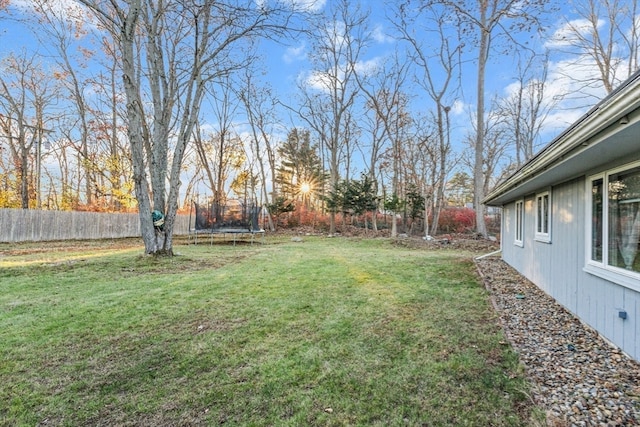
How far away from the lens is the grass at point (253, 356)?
6.46ft

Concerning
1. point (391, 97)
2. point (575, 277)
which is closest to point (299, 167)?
point (391, 97)

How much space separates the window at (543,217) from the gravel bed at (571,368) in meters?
1.21

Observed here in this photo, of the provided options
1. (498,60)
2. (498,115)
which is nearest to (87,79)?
(498,60)

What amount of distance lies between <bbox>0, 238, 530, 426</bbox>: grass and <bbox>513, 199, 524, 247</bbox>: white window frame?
2551mm

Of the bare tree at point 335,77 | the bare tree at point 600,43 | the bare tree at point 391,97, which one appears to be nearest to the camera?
the bare tree at point 600,43

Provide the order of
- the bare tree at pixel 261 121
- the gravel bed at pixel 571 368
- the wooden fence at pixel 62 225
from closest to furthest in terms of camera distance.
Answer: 1. the gravel bed at pixel 571 368
2. the wooden fence at pixel 62 225
3. the bare tree at pixel 261 121

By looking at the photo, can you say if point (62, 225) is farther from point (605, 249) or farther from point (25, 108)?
point (605, 249)

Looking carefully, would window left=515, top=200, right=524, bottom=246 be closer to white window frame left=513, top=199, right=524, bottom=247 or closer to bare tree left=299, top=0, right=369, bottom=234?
white window frame left=513, top=199, right=524, bottom=247

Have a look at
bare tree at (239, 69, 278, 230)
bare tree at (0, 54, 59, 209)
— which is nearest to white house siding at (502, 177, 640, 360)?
bare tree at (239, 69, 278, 230)

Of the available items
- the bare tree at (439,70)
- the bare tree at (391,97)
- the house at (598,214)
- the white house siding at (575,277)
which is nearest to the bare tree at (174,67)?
the house at (598,214)

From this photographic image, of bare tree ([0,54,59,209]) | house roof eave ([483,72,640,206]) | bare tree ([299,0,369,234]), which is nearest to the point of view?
house roof eave ([483,72,640,206])

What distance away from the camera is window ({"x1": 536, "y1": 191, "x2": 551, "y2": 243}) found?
480 centimetres

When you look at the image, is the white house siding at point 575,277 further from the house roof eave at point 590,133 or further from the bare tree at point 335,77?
the bare tree at point 335,77

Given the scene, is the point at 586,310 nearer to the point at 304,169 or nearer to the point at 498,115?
the point at 498,115
